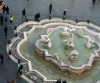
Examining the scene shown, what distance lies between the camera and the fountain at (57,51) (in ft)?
156

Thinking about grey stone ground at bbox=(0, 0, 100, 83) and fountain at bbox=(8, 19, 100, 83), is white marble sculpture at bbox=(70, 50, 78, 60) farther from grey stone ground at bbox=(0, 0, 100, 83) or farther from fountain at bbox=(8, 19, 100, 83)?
grey stone ground at bbox=(0, 0, 100, 83)

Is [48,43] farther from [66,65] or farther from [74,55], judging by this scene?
[66,65]

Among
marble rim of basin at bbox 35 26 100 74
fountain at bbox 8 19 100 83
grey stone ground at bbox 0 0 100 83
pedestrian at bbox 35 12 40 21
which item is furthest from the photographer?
grey stone ground at bbox 0 0 100 83

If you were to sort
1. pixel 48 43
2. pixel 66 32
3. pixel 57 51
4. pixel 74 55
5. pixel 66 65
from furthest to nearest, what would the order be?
1. pixel 66 32
2. pixel 48 43
3. pixel 57 51
4. pixel 74 55
5. pixel 66 65

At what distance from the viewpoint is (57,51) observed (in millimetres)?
50750

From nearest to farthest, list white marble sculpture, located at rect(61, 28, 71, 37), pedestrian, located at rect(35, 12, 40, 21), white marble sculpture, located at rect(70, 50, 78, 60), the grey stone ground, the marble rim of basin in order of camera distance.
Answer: the marble rim of basin < white marble sculpture, located at rect(70, 50, 78, 60) < white marble sculpture, located at rect(61, 28, 71, 37) < pedestrian, located at rect(35, 12, 40, 21) < the grey stone ground

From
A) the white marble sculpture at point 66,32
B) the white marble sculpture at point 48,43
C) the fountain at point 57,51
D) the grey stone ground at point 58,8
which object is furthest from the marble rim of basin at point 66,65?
the grey stone ground at point 58,8

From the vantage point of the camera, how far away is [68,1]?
2530 inches

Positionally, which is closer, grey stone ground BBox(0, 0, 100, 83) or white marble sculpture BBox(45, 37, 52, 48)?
white marble sculpture BBox(45, 37, 52, 48)

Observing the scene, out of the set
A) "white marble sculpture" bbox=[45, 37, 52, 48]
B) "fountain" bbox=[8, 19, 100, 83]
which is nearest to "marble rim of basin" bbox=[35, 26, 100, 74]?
"fountain" bbox=[8, 19, 100, 83]

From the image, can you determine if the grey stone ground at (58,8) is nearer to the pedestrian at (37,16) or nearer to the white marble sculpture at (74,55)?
the pedestrian at (37,16)

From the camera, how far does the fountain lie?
47.7 meters

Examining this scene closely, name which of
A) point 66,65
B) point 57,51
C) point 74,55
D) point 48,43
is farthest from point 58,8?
point 66,65

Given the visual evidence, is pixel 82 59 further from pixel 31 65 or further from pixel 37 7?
pixel 37 7
